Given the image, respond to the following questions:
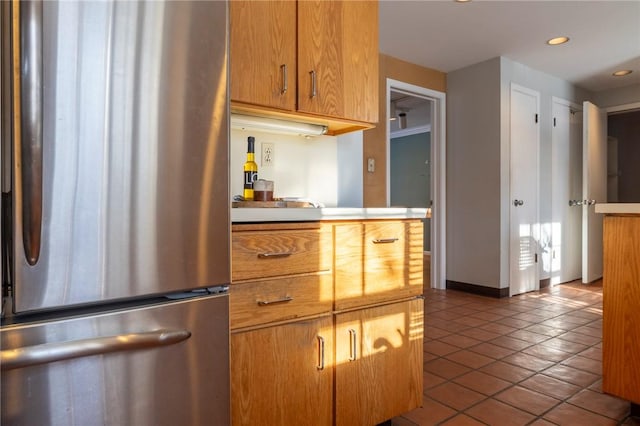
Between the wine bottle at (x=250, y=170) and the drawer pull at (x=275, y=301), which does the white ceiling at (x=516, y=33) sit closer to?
the wine bottle at (x=250, y=170)

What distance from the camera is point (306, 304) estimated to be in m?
1.25

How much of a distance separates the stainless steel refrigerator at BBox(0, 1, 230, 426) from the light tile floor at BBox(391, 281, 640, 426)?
1.13 metres

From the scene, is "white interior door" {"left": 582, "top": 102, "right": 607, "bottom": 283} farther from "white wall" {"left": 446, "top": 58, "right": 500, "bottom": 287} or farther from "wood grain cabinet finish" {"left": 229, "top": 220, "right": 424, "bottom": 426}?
"wood grain cabinet finish" {"left": 229, "top": 220, "right": 424, "bottom": 426}

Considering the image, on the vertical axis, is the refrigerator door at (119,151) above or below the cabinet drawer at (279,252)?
above

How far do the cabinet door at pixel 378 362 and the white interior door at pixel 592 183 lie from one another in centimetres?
345

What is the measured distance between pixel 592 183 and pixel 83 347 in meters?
4.82

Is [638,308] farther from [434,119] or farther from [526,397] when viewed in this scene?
[434,119]

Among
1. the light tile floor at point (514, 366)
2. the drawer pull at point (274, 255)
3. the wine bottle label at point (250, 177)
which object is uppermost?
the wine bottle label at point (250, 177)

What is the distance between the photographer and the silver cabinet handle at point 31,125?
2.37 feet

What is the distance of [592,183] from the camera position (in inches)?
164

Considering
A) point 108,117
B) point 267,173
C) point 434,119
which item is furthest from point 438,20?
point 108,117

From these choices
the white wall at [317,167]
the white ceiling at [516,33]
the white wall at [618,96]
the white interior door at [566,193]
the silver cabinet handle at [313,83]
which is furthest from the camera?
the white wall at [618,96]

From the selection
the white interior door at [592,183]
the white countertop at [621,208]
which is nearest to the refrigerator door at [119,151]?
the white countertop at [621,208]

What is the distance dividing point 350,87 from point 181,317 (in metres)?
1.16
